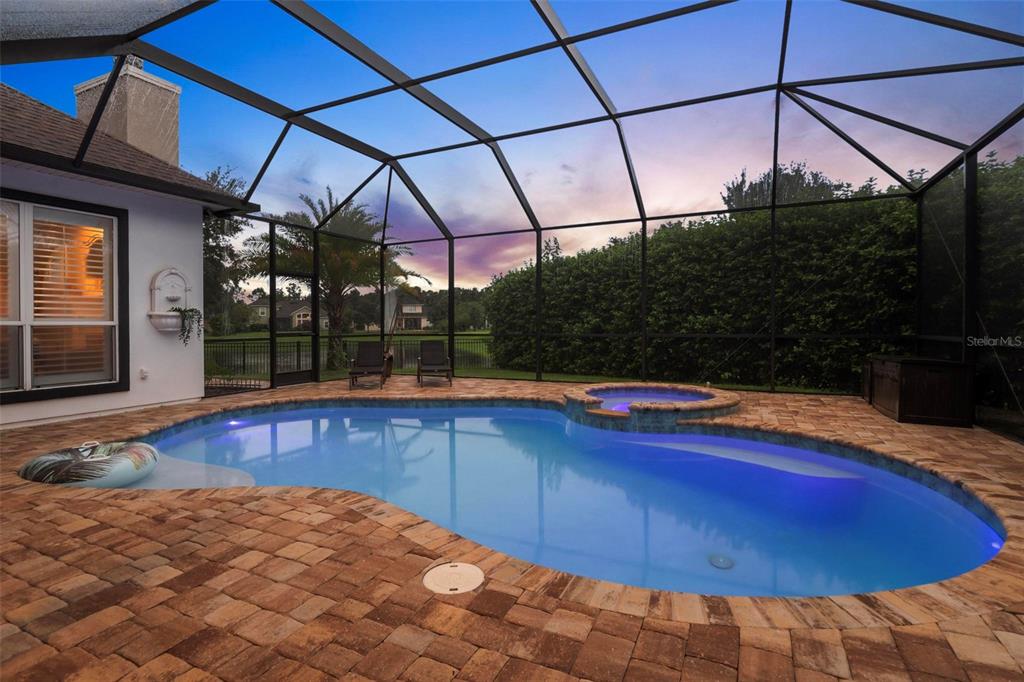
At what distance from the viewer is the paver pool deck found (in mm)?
1689

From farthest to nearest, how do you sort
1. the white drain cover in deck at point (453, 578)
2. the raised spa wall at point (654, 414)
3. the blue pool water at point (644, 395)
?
the blue pool water at point (644, 395) → the raised spa wall at point (654, 414) → the white drain cover in deck at point (453, 578)

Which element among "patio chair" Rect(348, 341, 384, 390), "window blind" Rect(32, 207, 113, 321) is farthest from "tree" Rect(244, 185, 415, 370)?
"window blind" Rect(32, 207, 113, 321)

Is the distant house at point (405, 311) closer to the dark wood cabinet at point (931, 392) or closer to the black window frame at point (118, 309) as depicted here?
the black window frame at point (118, 309)

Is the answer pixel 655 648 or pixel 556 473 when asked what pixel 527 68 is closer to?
pixel 556 473

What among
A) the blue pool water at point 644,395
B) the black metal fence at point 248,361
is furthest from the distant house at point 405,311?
the blue pool water at point 644,395

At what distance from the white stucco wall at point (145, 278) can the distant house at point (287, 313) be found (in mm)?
1927

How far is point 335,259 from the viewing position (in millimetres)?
12820

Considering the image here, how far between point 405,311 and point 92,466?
376 inches

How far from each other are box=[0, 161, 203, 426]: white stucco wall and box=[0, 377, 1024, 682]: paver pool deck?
3.77m

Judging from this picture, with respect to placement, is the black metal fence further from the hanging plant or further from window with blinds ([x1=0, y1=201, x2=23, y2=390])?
window with blinds ([x1=0, y1=201, x2=23, y2=390])

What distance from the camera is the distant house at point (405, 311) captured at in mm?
12062

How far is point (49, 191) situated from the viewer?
19.2 feet

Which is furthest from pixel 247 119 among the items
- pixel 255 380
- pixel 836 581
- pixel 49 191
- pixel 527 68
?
pixel 836 581

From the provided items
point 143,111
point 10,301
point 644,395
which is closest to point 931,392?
point 644,395
